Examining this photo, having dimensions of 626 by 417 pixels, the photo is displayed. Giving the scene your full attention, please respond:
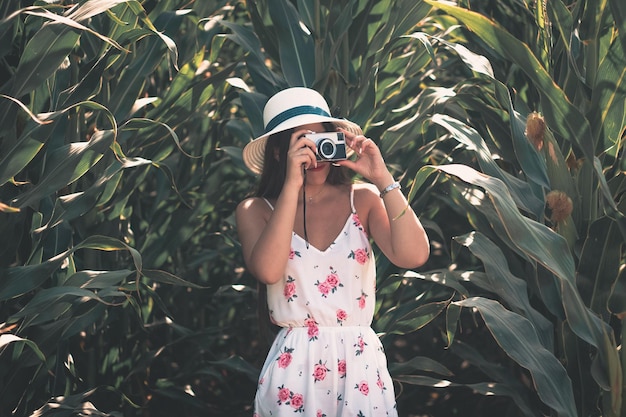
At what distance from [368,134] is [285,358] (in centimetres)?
92

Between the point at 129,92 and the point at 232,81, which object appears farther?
the point at 232,81

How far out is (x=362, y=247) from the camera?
2039mm

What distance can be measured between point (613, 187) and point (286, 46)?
955 millimetres

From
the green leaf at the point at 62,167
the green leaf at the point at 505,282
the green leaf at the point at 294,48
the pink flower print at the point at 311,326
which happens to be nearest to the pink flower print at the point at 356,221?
the pink flower print at the point at 311,326

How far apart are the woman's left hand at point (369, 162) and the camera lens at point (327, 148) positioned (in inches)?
2.2

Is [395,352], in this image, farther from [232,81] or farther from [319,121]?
[319,121]

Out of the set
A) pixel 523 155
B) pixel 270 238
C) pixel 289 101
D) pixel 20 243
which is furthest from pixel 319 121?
pixel 20 243

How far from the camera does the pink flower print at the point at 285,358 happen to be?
6.53 feet

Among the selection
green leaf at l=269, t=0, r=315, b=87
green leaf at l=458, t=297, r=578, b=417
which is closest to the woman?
green leaf at l=458, t=297, r=578, b=417

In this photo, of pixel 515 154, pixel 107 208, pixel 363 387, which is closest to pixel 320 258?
pixel 363 387

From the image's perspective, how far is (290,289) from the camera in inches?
79.9

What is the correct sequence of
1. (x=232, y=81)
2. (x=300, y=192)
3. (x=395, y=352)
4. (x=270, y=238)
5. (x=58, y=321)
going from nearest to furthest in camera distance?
(x=270, y=238), (x=300, y=192), (x=58, y=321), (x=232, y=81), (x=395, y=352)

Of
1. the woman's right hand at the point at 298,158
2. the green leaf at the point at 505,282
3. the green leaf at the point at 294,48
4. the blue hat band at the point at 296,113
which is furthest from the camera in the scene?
the green leaf at the point at 294,48

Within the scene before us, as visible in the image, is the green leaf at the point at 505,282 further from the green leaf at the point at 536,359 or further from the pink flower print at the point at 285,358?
the pink flower print at the point at 285,358
